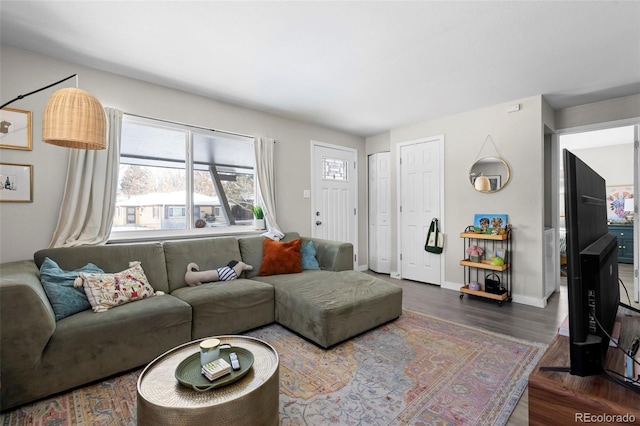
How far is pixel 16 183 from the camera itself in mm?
2367

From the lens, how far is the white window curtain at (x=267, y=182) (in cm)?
381

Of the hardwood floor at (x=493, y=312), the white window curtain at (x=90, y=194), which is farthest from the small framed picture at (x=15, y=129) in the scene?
the hardwood floor at (x=493, y=312)

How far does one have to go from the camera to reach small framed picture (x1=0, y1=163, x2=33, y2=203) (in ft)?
7.61

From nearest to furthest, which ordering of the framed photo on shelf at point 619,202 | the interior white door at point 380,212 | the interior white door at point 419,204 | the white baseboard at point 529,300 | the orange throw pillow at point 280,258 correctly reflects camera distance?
1. the orange throw pillow at point 280,258
2. the white baseboard at point 529,300
3. the interior white door at point 419,204
4. the interior white door at point 380,212
5. the framed photo on shelf at point 619,202

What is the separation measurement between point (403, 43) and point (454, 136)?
2.14m

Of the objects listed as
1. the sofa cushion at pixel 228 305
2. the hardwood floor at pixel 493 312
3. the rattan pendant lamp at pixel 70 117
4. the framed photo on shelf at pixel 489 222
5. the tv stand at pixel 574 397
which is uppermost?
the rattan pendant lamp at pixel 70 117

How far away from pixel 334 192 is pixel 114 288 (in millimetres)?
3241

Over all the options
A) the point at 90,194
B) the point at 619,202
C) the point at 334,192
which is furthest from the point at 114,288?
the point at 619,202

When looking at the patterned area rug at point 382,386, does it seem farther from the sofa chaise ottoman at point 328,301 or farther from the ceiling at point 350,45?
the ceiling at point 350,45

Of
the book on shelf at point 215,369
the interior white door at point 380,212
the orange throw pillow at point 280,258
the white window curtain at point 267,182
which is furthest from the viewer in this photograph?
the interior white door at point 380,212

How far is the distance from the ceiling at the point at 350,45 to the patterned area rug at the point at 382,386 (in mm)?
2403

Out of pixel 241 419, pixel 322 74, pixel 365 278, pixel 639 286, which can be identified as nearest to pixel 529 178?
pixel 639 286

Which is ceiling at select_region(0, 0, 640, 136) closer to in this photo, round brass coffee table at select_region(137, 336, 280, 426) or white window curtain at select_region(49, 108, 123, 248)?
white window curtain at select_region(49, 108, 123, 248)

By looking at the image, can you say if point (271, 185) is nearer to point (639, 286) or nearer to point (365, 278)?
point (365, 278)
